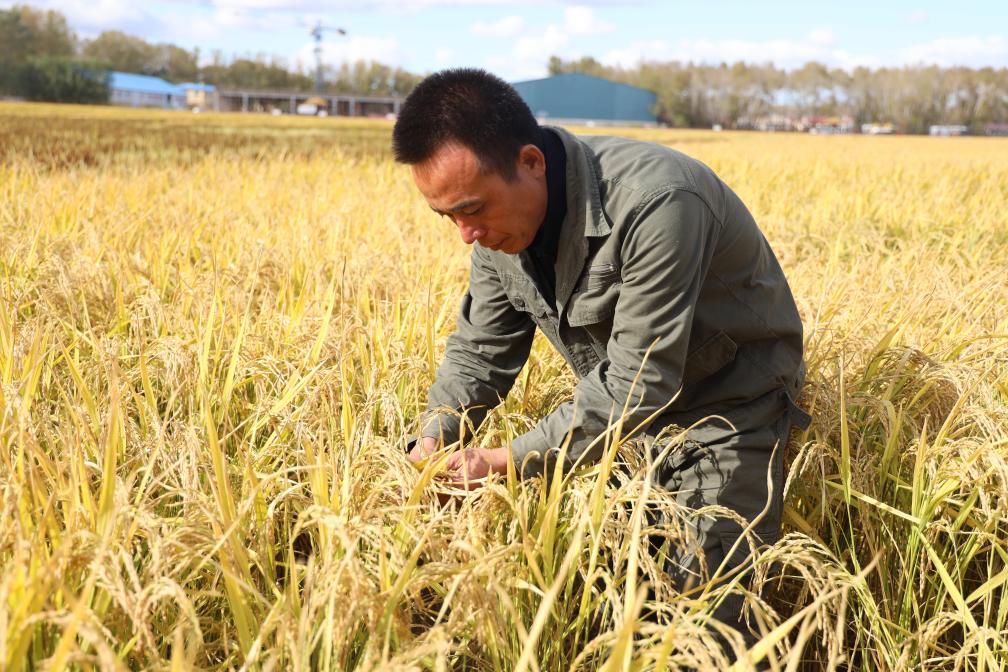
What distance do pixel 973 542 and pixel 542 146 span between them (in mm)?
1223

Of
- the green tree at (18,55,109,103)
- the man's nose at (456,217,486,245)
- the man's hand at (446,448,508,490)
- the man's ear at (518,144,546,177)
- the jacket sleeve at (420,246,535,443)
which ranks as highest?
the green tree at (18,55,109,103)

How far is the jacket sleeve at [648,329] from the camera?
151 centimetres

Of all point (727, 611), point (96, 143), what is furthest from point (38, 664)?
point (96, 143)

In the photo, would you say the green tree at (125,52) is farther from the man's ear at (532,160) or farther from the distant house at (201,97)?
the man's ear at (532,160)

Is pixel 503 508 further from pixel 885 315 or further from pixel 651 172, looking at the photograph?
pixel 885 315

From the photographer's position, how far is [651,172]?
1582mm

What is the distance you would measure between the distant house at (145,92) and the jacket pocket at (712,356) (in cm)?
7564

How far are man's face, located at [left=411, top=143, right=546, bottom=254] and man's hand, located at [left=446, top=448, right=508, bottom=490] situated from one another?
→ 1.31 ft

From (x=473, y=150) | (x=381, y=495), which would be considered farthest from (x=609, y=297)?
(x=381, y=495)

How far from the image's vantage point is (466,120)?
57.9 inches

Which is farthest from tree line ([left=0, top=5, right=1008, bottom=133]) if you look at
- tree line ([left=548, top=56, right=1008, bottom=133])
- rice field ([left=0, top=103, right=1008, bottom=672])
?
rice field ([left=0, top=103, right=1008, bottom=672])

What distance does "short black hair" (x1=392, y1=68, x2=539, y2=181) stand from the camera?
58.1 inches

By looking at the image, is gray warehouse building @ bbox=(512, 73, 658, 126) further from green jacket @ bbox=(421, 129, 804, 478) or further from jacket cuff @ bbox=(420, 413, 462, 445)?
jacket cuff @ bbox=(420, 413, 462, 445)

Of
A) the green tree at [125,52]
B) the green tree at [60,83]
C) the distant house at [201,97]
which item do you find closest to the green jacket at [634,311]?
the green tree at [60,83]
